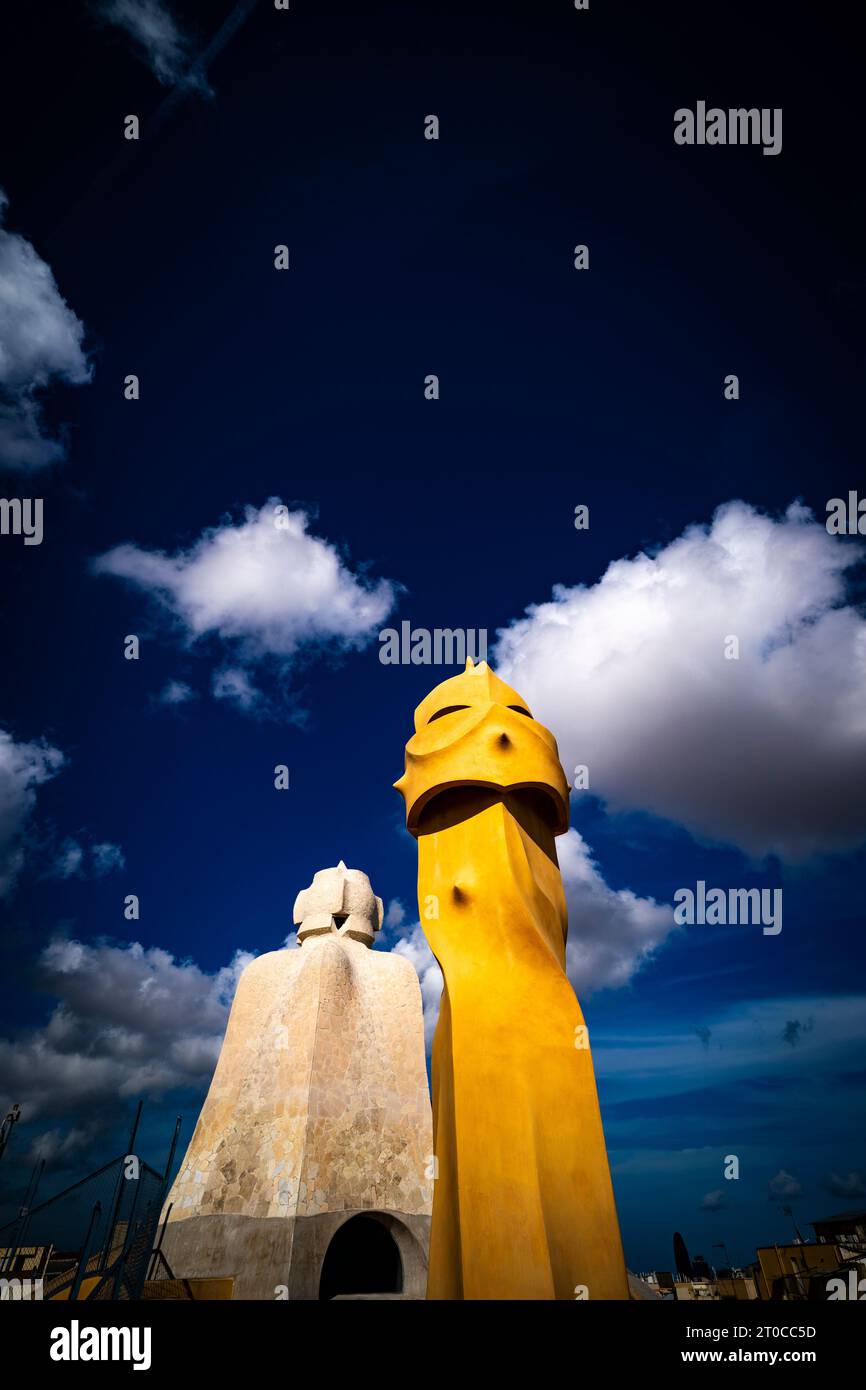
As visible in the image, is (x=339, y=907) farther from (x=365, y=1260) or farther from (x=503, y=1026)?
(x=503, y=1026)

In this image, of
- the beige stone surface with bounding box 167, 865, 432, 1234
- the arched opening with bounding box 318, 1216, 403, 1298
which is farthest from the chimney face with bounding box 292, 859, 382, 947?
the arched opening with bounding box 318, 1216, 403, 1298

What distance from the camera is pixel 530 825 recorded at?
930 centimetres

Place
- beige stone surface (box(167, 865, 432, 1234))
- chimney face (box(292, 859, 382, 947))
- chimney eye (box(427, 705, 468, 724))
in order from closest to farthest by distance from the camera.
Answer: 1. chimney eye (box(427, 705, 468, 724))
2. beige stone surface (box(167, 865, 432, 1234))
3. chimney face (box(292, 859, 382, 947))

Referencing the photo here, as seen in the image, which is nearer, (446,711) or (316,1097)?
(446,711)

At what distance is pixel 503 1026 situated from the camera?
24.6ft

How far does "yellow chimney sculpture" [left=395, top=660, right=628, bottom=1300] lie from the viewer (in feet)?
21.6

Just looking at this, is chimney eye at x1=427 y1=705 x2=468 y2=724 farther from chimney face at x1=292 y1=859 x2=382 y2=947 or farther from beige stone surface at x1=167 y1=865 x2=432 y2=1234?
chimney face at x1=292 y1=859 x2=382 y2=947

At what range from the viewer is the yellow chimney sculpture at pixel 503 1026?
259 inches

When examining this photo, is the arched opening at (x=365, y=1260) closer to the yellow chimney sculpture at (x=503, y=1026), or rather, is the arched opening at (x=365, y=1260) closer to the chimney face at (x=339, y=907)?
the chimney face at (x=339, y=907)

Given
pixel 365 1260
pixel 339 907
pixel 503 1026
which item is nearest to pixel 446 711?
pixel 503 1026

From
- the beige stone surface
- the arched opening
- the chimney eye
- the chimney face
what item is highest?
the chimney eye

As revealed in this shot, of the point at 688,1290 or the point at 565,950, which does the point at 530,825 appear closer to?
the point at 565,950

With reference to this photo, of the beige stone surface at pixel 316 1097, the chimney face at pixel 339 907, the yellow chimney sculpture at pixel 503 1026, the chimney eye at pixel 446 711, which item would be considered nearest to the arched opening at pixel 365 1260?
the beige stone surface at pixel 316 1097
